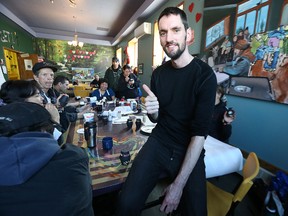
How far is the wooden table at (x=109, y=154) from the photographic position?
2.78ft

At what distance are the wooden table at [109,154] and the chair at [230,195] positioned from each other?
24.6 inches

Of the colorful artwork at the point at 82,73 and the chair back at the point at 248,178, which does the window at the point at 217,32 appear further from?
the colorful artwork at the point at 82,73

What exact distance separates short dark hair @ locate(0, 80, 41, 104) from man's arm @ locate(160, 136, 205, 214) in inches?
52.4

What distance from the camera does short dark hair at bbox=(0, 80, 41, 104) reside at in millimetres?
1284

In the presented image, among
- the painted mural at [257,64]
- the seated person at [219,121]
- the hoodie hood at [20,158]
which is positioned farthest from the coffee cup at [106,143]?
the painted mural at [257,64]

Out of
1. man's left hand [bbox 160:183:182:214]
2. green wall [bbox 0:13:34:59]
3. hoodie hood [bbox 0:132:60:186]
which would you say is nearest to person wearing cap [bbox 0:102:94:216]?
hoodie hood [bbox 0:132:60:186]

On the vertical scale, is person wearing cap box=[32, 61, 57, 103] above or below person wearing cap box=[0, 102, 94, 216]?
above

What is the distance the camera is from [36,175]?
0.53 m

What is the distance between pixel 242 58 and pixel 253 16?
49cm

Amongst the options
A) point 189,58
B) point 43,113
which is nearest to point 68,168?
point 43,113

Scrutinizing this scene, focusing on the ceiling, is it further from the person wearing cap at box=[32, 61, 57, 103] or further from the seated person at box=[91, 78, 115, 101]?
the person wearing cap at box=[32, 61, 57, 103]

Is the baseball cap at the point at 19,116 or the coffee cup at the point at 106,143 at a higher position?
the baseball cap at the point at 19,116

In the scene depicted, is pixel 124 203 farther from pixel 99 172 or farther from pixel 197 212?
pixel 197 212

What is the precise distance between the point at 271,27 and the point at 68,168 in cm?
232
